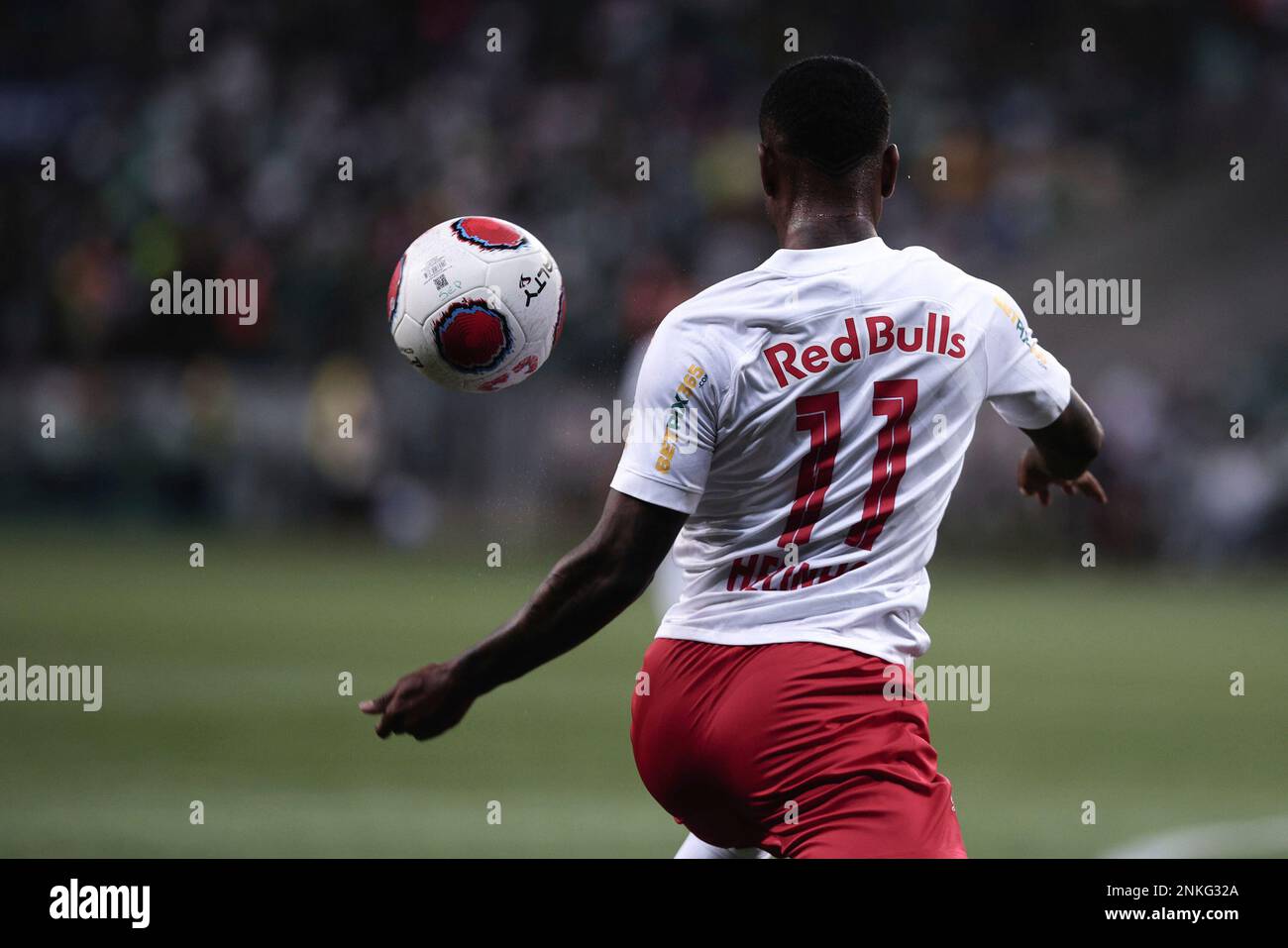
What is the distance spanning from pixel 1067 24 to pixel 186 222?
1155 cm

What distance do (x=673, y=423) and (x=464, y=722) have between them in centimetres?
713

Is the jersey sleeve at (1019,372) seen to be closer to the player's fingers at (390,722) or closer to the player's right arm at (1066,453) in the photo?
the player's right arm at (1066,453)

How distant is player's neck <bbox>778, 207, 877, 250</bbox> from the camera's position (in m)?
3.52

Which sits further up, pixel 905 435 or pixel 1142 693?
pixel 905 435

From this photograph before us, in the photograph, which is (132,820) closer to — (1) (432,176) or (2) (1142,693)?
(2) (1142,693)

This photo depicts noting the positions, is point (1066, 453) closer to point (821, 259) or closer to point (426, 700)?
point (821, 259)

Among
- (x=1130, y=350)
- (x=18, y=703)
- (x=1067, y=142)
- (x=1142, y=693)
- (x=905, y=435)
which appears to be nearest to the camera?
(x=905, y=435)

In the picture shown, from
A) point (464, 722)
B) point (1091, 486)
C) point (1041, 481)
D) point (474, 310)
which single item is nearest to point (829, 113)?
point (474, 310)

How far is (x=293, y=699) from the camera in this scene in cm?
1040

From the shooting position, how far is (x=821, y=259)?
137 inches

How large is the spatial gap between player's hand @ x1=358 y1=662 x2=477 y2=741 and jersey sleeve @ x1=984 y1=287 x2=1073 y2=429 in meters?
1.32

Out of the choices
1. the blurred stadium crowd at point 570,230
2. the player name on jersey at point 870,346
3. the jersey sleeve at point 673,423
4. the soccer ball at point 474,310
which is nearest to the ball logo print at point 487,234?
the soccer ball at point 474,310

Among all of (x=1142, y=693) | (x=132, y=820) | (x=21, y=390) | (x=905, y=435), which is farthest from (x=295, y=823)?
(x=21, y=390)

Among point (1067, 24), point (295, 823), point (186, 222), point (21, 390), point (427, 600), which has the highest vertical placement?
point (1067, 24)
